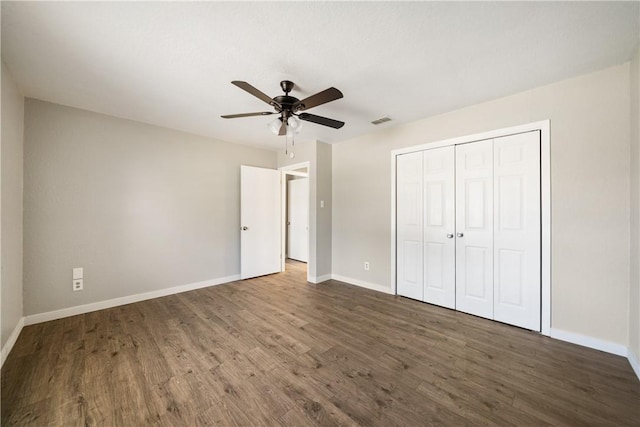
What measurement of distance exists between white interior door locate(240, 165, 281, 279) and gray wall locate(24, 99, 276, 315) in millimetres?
179

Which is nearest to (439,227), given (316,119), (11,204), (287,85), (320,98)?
(316,119)

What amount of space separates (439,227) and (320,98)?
222 centimetres

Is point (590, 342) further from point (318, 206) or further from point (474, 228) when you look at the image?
point (318, 206)

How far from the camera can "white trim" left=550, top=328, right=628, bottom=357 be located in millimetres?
2045

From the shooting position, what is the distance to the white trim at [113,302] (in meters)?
2.65

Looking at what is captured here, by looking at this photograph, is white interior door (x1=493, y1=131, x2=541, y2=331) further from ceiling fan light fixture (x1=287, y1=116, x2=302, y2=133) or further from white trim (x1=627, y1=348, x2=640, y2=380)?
ceiling fan light fixture (x1=287, y1=116, x2=302, y2=133)

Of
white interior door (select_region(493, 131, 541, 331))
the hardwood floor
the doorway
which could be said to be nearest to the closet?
white interior door (select_region(493, 131, 541, 331))

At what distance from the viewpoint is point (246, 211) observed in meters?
4.32

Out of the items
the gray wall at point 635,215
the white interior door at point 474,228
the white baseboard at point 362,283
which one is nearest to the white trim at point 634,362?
the gray wall at point 635,215

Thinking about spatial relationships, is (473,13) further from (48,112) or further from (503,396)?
(48,112)

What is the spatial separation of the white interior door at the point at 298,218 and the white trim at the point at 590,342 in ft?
14.4

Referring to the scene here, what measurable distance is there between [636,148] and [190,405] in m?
3.75

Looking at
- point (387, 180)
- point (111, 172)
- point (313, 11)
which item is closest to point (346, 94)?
point (313, 11)

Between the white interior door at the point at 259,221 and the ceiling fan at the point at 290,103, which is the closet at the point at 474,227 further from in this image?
the white interior door at the point at 259,221
